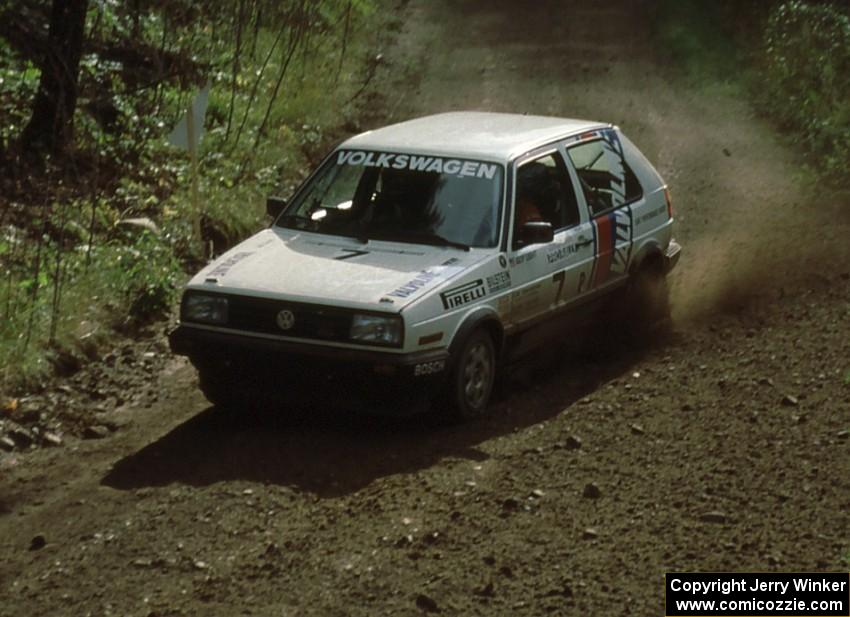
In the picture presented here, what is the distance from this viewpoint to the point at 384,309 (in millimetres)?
8266

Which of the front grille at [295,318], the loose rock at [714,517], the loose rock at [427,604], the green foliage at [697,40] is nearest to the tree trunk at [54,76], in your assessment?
the front grille at [295,318]

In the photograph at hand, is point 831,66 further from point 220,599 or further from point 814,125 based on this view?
point 220,599

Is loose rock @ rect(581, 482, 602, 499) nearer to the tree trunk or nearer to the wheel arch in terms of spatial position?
the wheel arch

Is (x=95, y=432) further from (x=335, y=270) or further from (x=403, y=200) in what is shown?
(x=403, y=200)

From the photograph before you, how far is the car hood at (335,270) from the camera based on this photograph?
8422 mm

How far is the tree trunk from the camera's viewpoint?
45.3ft

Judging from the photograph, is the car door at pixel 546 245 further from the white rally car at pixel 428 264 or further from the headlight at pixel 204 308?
the headlight at pixel 204 308

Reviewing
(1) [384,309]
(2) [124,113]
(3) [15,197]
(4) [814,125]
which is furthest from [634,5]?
(1) [384,309]

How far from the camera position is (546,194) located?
9.82 metres

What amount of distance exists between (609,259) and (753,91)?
10.9m

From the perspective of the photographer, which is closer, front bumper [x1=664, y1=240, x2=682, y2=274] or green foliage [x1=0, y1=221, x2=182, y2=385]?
green foliage [x1=0, y1=221, x2=182, y2=385]

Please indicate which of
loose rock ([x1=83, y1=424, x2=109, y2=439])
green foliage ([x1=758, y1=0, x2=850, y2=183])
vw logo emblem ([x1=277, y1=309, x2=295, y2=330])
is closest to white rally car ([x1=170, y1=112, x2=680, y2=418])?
vw logo emblem ([x1=277, y1=309, x2=295, y2=330])

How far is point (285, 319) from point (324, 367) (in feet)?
1.15

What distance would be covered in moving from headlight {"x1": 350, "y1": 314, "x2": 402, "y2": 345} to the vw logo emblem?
361 mm
